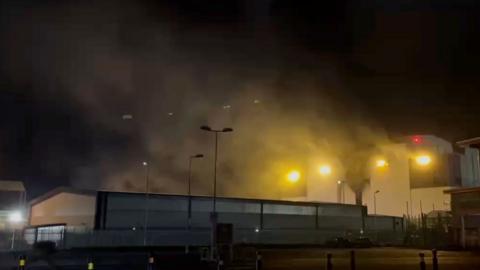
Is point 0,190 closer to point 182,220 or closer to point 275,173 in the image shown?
point 182,220

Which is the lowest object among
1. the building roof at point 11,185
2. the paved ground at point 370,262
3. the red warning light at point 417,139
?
the paved ground at point 370,262

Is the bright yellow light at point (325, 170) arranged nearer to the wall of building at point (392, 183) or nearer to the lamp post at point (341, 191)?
the lamp post at point (341, 191)

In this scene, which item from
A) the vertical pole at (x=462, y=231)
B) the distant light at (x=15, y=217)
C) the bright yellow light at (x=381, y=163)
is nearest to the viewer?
the vertical pole at (x=462, y=231)

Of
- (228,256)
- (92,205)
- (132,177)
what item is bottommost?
(228,256)

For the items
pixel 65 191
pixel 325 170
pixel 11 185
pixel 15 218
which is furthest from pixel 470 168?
pixel 11 185

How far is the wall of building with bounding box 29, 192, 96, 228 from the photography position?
48.2 metres

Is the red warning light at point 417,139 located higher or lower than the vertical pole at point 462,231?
higher

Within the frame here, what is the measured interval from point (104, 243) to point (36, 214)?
20030 millimetres

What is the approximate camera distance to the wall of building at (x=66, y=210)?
48188 millimetres

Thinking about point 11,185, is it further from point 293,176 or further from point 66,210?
point 293,176

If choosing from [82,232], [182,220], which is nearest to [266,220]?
[182,220]

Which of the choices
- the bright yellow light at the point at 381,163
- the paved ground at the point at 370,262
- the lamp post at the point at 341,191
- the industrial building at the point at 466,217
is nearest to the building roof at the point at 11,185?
the lamp post at the point at 341,191

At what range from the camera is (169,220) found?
49531 millimetres

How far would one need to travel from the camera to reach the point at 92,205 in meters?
47.6
